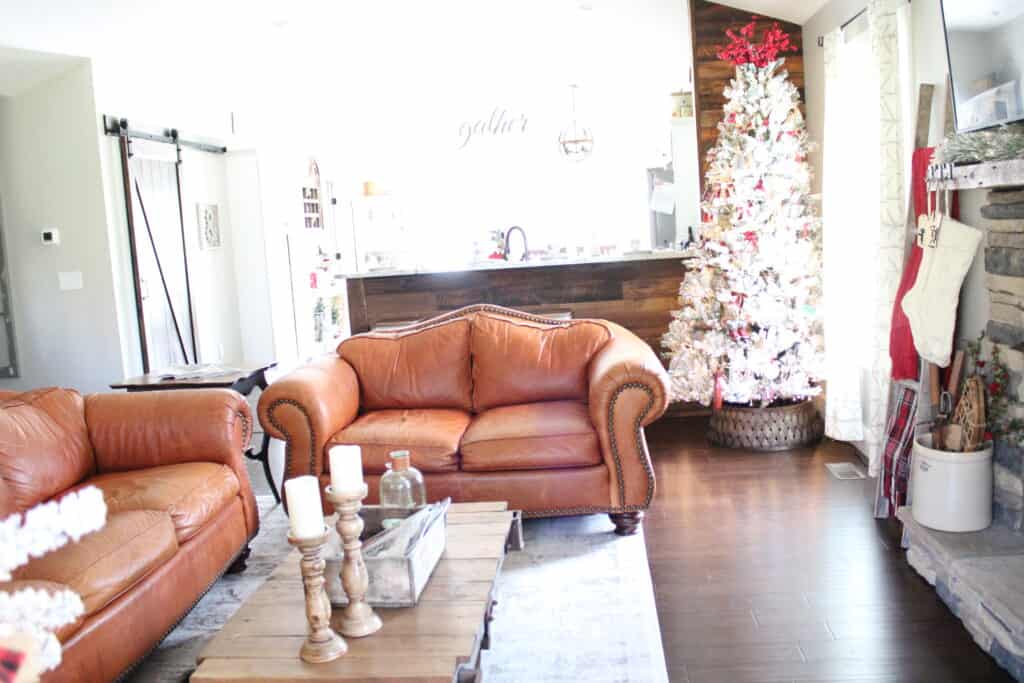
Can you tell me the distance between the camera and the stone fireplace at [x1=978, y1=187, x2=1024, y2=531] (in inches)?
113

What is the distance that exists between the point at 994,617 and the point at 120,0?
17.2 feet

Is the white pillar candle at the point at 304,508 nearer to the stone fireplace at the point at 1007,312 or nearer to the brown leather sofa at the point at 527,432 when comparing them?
the brown leather sofa at the point at 527,432

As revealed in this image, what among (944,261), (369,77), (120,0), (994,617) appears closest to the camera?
(994,617)

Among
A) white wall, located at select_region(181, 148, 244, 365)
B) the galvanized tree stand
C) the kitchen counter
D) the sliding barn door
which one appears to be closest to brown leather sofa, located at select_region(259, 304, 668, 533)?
the galvanized tree stand

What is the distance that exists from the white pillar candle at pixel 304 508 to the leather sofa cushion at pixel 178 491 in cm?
118

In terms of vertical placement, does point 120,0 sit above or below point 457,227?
above

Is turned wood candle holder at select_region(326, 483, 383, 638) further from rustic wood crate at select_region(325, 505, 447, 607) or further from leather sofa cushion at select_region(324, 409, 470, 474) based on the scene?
leather sofa cushion at select_region(324, 409, 470, 474)

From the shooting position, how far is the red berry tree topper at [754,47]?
5008 mm

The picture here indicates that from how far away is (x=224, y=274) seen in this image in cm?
788

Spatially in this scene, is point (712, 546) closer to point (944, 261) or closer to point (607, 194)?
point (944, 261)

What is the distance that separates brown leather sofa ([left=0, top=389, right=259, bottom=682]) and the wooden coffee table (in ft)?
1.43

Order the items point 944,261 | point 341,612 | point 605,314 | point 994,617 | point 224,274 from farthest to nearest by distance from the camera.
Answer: point 224,274 < point 605,314 < point 944,261 < point 994,617 < point 341,612

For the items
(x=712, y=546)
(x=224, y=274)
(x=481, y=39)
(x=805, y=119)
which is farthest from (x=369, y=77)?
(x=712, y=546)

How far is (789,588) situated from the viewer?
10.4ft
